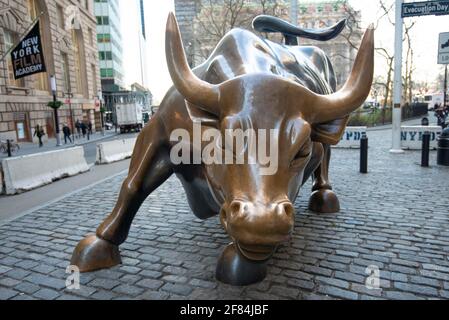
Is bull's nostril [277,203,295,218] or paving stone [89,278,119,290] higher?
bull's nostril [277,203,295,218]

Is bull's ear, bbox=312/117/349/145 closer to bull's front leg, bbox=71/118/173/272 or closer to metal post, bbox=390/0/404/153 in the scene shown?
bull's front leg, bbox=71/118/173/272

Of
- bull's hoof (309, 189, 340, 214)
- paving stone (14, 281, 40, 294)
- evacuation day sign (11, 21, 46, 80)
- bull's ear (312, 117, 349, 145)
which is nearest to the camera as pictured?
bull's ear (312, 117, 349, 145)

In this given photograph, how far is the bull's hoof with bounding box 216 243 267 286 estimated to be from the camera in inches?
127

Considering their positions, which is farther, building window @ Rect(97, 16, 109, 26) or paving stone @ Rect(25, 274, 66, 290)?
building window @ Rect(97, 16, 109, 26)

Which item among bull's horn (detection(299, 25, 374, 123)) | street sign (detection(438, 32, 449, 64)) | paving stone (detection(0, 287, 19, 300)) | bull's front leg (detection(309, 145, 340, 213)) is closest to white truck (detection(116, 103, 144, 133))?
street sign (detection(438, 32, 449, 64))

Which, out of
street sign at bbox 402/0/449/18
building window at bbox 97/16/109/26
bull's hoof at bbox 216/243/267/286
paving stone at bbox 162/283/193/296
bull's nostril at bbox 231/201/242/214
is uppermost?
building window at bbox 97/16/109/26

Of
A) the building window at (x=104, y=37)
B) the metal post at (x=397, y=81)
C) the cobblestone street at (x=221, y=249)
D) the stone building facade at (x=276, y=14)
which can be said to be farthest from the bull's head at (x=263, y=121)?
the building window at (x=104, y=37)

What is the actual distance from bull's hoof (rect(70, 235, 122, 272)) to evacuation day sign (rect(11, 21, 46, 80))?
1457 centimetres

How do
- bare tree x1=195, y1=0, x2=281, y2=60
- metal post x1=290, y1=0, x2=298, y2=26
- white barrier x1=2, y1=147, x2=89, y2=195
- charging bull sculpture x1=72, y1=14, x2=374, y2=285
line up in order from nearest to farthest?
charging bull sculpture x1=72, y1=14, x2=374, y2=285
white barrier x1=2, y1=147, x2=89, y2=195
metal post x1=290, y1=0, x2=298, y2=26
bare tree x1=195, y1=0, x2=281, y2=60

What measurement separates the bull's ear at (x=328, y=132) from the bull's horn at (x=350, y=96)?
0.10 metres

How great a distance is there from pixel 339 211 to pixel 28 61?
15.4 m

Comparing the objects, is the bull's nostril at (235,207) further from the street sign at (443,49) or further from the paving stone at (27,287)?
the street sign at (443,49)

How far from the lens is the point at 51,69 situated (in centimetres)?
3003
